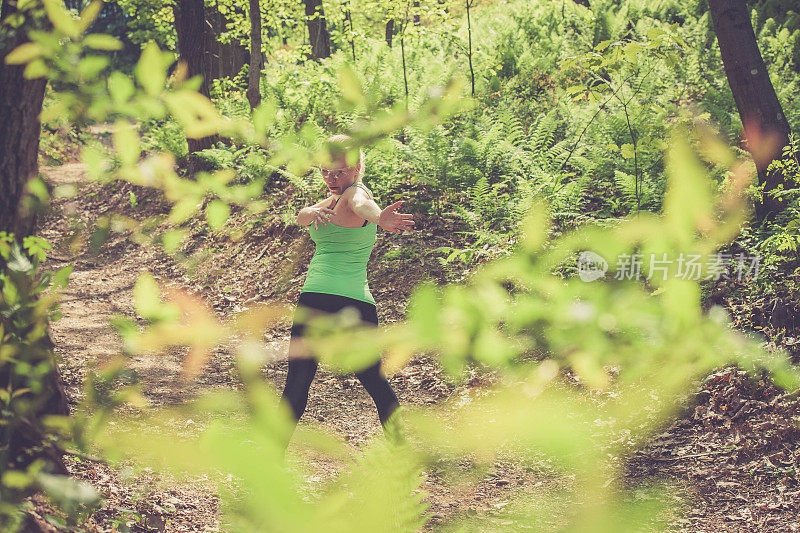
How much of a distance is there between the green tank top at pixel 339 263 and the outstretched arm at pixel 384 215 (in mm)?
623

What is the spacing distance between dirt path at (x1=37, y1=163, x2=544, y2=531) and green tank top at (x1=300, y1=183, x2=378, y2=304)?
23.8 inches

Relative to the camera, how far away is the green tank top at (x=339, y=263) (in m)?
3.11

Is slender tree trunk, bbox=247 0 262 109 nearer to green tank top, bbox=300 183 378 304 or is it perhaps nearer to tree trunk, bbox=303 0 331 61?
tree trunk, bbox=303 0 331 61

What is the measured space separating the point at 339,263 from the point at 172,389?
8.26 ft

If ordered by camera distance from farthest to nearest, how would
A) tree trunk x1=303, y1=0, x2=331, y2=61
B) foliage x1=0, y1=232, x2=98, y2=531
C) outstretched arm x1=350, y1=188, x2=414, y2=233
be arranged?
tree trunk x1=303, y1=0, x2=331, y2=61
outstretched arm x1=350, y1=188, x2=414, y2=233
foliage x1=0, y1=232, x2=98, y2=531

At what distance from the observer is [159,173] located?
34.5 inches

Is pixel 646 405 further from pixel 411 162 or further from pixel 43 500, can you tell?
pixel 411 162

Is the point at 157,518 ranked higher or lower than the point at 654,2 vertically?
lower

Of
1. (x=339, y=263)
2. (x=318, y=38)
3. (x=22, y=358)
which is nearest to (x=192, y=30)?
(x=318, y=38)

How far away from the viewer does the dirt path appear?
239cm

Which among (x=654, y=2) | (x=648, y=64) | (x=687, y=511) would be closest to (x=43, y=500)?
(x=687, y=511)

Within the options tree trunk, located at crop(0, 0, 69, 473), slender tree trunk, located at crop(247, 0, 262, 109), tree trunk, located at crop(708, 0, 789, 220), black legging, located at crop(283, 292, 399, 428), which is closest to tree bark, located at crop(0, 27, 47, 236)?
tree trunk, located at crop(0, 0, 69, 473)

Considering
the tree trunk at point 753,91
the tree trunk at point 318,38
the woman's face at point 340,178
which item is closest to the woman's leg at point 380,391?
the woman's face at point 340,178

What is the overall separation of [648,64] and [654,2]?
215 inches
